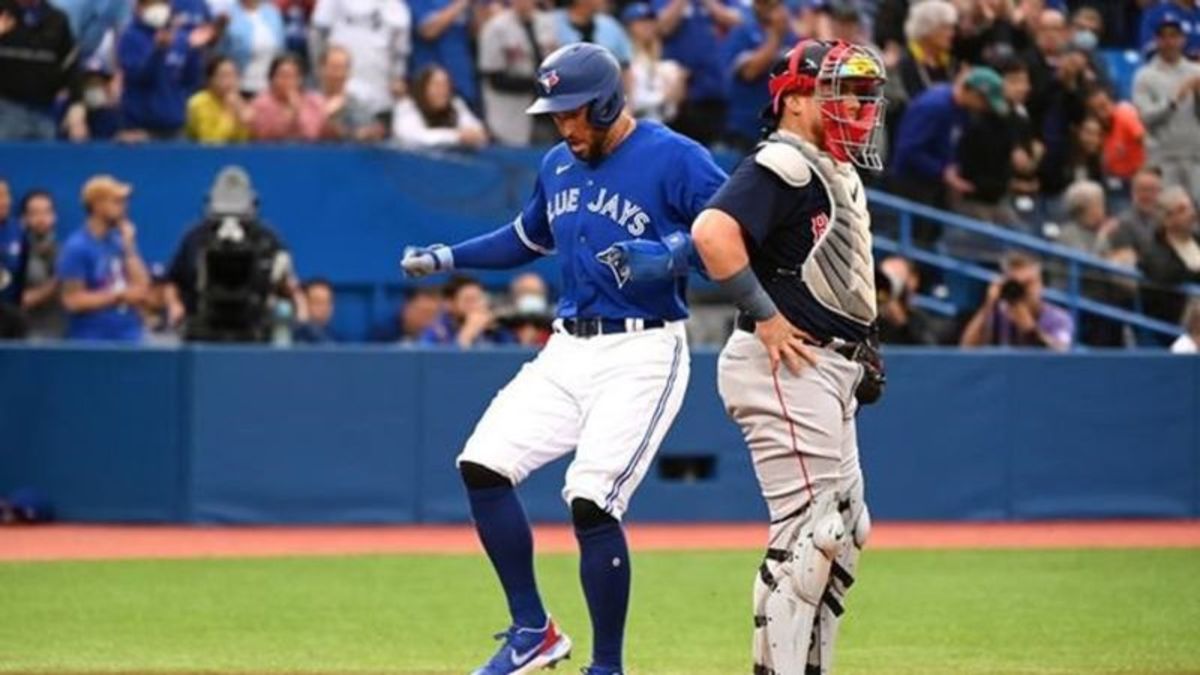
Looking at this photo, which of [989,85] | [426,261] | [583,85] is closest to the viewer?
[583,85]

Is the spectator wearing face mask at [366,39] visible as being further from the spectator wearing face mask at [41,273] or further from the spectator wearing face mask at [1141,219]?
the spectator wearing face mask at [1141,219]

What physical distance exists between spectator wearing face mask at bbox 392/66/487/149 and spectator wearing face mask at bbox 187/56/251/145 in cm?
116

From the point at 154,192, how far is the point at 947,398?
601 centimetres

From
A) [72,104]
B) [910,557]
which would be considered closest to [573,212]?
[910,557]

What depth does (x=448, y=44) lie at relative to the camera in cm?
1914

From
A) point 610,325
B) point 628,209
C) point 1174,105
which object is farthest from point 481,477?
point 1174,105

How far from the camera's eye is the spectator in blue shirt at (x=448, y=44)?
62.3 ft

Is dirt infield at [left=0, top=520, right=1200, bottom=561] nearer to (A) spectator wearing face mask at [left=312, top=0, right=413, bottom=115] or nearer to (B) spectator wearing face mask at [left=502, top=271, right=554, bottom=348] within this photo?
(B) spectator wearing face mask at [left=502, top=271, right=554, bottom=348]

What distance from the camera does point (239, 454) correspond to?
1606cm

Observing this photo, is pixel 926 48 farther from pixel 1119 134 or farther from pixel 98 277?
pixel 98 277

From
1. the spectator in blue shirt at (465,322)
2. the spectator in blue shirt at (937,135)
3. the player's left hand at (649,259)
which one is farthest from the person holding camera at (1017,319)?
the player's left hand at (649,259)

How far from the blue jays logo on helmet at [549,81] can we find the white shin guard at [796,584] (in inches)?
71.2

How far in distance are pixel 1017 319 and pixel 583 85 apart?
30.4 feet

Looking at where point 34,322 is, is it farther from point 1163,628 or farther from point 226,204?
point 1163,628
